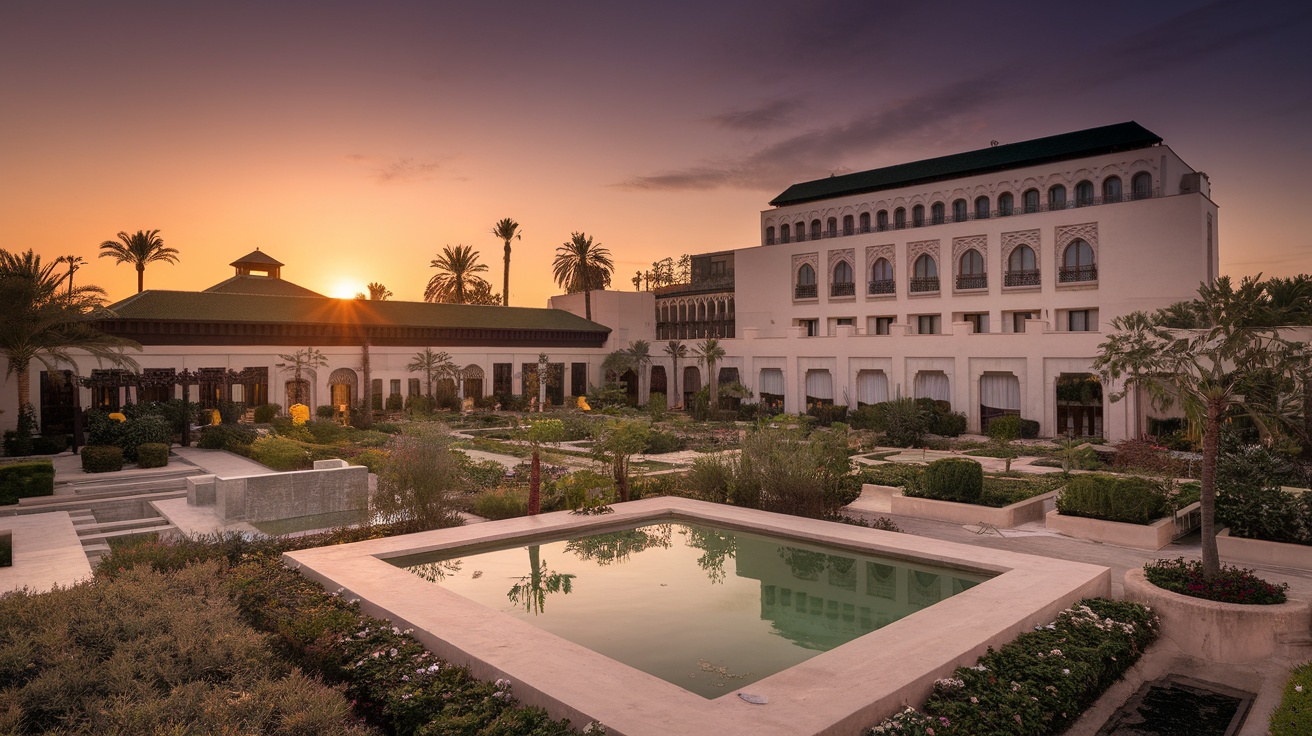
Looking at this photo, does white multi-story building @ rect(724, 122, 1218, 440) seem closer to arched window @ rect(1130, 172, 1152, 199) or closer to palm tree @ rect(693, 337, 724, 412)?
arched window @ rect(1130, 172, 1152, 199)

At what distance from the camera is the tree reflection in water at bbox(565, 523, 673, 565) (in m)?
11.4

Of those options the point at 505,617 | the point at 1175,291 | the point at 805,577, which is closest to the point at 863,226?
the point at 1175,291

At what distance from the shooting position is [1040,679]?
653 cm

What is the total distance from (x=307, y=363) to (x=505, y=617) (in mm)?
33994

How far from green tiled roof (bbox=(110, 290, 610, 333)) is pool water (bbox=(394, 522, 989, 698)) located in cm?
3052

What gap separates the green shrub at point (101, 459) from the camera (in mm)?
20109

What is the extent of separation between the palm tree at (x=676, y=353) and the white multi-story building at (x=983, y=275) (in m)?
3.95

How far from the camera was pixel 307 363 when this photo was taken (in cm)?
3788

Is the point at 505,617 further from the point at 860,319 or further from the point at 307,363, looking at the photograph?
the point at 860,319

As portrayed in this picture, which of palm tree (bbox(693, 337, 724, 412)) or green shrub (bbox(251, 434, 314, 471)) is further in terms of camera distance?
palm tree (bbox(693, 337, 724, 412))

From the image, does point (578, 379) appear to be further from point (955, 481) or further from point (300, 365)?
point (955, 481)

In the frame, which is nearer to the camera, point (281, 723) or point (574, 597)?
point (281, 723)

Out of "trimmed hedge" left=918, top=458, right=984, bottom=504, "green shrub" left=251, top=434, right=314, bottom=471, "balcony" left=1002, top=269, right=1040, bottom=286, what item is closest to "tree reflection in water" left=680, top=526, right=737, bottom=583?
"trimmed hedge" left=918, top=458, right=984, bottom=504

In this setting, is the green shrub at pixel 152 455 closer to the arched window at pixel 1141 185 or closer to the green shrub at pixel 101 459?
the green shrub at pixel 101 459
